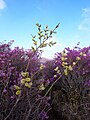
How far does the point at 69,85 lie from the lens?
253 inches

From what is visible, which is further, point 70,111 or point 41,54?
point 41,54

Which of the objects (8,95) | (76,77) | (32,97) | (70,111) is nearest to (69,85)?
(76,77)

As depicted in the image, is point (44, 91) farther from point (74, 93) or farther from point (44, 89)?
point (74, 93)

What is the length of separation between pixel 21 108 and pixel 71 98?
162 cm

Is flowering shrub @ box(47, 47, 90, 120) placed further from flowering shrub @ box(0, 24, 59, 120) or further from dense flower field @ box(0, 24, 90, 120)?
flowering shrub @ box(0, 24, 59, 120)

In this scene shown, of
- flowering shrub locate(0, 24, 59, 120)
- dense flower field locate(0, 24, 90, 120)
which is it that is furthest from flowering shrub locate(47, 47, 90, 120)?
flowering shrub locate(0, 24, 59, 120)

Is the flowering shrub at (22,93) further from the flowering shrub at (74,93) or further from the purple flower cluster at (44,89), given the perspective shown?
the flowering shrub at (74,93)

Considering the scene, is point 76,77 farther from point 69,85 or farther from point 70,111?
point 70,111

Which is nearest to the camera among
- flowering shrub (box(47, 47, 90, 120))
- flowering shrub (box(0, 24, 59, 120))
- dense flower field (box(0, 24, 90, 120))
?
flowering shrub (box(0, 24, 59, 120))

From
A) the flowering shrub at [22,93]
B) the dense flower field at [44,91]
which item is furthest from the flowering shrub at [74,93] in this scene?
the flowering shrub at [22,93]

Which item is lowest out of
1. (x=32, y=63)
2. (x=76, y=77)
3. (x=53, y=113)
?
(x=53, y=113)

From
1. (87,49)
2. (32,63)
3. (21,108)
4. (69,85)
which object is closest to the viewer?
(21,108)

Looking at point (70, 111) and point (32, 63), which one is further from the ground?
point (32, 63)

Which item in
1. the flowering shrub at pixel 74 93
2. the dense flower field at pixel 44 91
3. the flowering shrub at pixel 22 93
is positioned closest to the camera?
the flowering shrub at pixel 22 93
